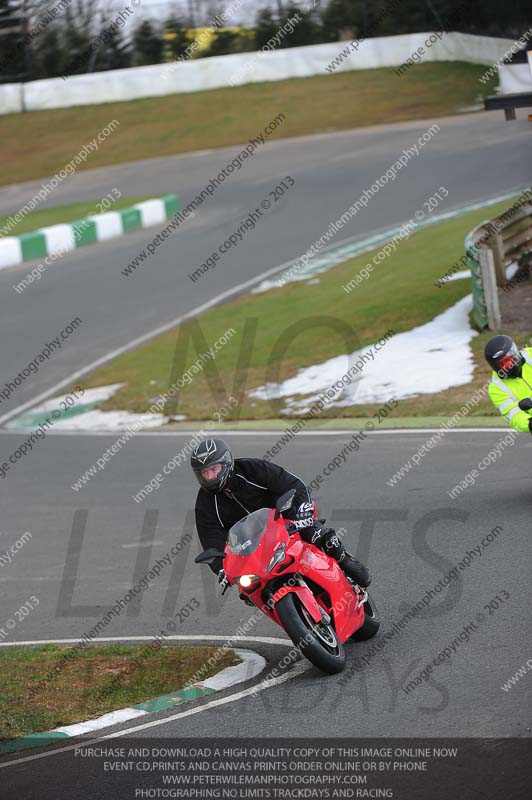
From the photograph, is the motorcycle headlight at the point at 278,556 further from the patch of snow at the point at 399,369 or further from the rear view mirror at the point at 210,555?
the patch of snow at the point at 399,369

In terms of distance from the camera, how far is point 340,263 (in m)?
27.8

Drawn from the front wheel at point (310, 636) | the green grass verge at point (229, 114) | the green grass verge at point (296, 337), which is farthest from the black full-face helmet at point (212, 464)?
the green grass verge at point (229, 114)

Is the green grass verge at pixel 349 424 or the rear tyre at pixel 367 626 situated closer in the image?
the rear tyre at pixel 367 626

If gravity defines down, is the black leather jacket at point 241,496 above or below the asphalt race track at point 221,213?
above

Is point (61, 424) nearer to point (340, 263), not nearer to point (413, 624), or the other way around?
point (340, 263)

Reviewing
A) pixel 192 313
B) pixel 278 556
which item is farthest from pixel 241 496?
pixel 192 313

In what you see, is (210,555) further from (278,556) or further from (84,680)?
(84,680)

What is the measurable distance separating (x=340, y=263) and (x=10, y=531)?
15423mm

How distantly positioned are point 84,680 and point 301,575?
1.95 m

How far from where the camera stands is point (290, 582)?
7.57 m

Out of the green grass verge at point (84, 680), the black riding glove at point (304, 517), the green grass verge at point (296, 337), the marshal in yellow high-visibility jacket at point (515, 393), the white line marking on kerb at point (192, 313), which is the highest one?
the black riding glove at point (304, 517)

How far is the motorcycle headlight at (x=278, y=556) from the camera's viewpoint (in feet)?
24.5

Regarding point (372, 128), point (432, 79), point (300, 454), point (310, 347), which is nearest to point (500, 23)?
point (432, 79)

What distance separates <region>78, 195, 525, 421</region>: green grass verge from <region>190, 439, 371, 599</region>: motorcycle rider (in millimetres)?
8947
